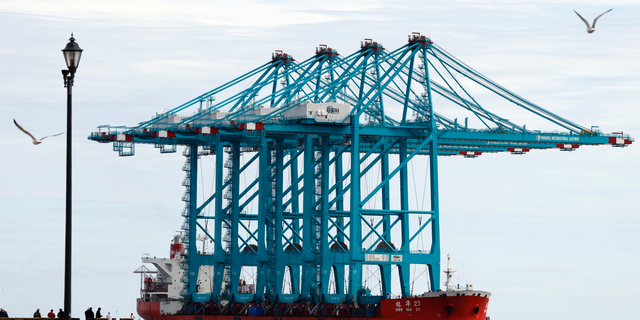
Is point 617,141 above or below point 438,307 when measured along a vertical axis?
above

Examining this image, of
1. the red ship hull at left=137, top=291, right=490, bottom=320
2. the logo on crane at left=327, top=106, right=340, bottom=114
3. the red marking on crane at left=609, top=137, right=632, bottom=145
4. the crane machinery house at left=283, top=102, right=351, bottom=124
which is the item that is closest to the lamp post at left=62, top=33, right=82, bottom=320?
the red ship hull at left=137, top=291, right=490, bottom=320

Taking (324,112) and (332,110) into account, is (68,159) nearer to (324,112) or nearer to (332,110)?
(324,112)

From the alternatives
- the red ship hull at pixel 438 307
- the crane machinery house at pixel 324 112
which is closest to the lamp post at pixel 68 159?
the red ship hull at pixel 438 307

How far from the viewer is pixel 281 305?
67.3 meters

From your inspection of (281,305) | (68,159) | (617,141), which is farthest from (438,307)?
(68,159)

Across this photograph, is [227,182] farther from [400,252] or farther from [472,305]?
[472,305]

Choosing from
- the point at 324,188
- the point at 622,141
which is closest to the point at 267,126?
the point at 324,188

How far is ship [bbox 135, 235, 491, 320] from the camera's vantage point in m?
58.6

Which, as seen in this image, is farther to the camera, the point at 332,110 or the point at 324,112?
the point at 332,110

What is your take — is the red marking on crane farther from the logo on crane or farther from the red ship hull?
the logo on crane

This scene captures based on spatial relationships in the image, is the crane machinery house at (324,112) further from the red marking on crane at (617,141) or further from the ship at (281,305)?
the red marking on crane at (617,141)

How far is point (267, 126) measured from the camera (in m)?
64.0

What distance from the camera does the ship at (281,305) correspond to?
192ft

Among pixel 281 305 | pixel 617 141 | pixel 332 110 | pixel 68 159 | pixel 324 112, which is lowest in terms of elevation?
pixel 281 305
